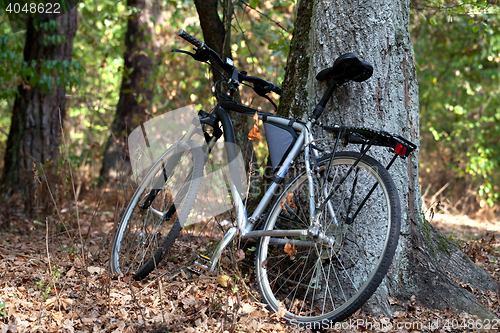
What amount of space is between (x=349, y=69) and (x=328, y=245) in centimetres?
101

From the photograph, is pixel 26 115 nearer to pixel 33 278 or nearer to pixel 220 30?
pixel 220 30

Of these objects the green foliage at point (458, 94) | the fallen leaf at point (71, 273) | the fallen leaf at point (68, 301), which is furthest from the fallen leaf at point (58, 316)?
the green foliage at point (458, 94)

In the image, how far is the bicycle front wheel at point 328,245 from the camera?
2.23 m

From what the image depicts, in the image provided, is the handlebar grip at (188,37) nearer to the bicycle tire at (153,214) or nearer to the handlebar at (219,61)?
the handlebar at (219,61)

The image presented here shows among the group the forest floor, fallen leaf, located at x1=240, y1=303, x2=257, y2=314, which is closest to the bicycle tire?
the forest floor

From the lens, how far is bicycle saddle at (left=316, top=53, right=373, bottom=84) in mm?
2240

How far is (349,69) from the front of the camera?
2303 millimetres

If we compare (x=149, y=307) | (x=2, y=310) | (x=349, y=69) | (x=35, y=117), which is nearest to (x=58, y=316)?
(x=2, y=310)

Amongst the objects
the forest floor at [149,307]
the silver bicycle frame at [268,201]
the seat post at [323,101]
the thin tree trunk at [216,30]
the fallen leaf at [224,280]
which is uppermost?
the thin tree trunk at [216,30]

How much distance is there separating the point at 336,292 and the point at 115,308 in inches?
50.9

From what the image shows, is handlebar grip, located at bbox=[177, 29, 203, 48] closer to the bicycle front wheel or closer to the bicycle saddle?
the bicycle saddle

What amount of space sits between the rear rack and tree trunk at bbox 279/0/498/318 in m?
0.33

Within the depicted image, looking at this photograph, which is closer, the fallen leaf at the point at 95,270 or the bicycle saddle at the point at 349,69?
the bicycle saddle at the point at 349,69

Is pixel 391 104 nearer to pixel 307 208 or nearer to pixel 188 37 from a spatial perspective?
pixel 307 208
